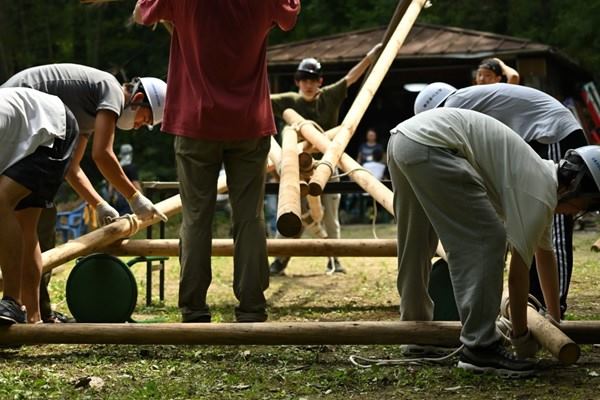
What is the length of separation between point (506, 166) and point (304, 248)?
316cm

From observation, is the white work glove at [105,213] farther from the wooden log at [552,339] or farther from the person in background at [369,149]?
the person in background at [369,149]

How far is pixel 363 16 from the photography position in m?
27.2

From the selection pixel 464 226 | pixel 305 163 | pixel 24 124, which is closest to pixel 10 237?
pixel 24 124

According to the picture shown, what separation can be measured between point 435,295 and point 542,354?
0.86m

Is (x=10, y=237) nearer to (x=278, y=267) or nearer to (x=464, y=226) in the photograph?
(x=464, y=226)

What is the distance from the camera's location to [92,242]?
676cm

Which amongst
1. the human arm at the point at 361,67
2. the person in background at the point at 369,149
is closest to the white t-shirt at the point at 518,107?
the human arm at the point at 361,67

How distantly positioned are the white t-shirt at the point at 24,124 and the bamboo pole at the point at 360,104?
2131 mm

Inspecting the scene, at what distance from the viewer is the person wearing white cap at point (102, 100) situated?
20.7 feet

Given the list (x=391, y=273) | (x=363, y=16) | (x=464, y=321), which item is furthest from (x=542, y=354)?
(x=363, y=16)

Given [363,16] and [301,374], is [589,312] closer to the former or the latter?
[301,374]

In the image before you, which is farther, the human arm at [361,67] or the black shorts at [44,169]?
the human arm at [361,67]

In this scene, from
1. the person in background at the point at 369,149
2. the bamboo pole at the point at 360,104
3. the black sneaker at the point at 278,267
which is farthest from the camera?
the person in background at the point at 369,149

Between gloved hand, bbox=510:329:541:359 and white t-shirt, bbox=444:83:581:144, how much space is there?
71.2 inches
